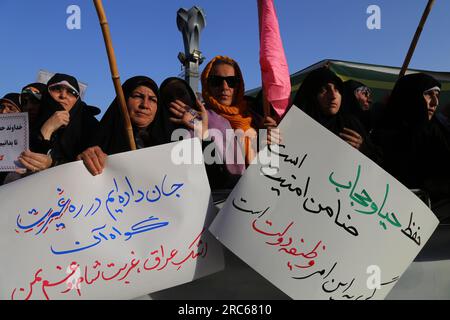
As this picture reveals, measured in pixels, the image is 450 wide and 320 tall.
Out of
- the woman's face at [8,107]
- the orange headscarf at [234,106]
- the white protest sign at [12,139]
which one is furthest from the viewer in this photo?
the woman's face at [8,107]

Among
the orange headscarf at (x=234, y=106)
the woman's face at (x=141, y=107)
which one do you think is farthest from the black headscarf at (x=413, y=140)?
the woman's face at (x=141, y=107)

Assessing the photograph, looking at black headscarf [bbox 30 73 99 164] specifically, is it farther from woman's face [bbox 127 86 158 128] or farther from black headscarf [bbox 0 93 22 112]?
black headscarf [bbox 0 93 22 112]

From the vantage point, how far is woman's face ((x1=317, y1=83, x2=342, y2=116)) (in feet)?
6.21

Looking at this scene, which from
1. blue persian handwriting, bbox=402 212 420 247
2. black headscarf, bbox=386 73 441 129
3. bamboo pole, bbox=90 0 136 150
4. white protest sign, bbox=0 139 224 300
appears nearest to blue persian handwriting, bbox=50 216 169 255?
white protest sign, bbox=0 139 224 300

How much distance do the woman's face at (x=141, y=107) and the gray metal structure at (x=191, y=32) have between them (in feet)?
35.5

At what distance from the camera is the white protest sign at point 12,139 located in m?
1.52

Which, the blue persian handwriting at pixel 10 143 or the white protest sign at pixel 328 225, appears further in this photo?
the blue persian handwriting at pixel 10 143

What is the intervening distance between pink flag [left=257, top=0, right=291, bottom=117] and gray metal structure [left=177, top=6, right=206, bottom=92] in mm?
11098

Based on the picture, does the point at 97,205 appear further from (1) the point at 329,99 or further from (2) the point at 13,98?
(2) the point at 13,98

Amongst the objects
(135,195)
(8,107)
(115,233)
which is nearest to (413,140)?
(135,195)

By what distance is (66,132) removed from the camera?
2031 mm

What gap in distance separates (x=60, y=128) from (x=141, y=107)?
1.93 feet

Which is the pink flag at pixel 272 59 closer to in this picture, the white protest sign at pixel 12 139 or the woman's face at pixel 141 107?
the woman's face at pixel 141 107
